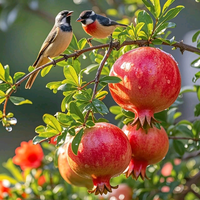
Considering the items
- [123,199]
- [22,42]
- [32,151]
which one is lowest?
[22,42]

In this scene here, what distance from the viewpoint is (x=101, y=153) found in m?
0.95

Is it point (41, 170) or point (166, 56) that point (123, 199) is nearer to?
point (41, 170)

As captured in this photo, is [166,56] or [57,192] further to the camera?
[57,192]

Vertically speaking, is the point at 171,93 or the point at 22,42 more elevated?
the point at 171,93

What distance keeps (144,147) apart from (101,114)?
0.56 feet

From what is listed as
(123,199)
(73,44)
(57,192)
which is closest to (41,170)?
(57,192)

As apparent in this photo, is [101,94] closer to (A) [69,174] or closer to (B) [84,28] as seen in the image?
(A) [69,174]

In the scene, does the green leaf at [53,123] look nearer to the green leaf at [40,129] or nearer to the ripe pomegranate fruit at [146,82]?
the green leaf at [40,129]

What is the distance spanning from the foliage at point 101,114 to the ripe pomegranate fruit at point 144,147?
0.36ft

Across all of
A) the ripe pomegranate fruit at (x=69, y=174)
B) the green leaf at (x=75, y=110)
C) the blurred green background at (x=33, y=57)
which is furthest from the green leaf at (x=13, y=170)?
the blurred green background at (x=33, y=57)

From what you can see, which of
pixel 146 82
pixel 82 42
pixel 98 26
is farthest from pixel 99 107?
pixel 98 26

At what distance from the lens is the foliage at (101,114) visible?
1014mm

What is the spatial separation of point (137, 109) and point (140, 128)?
0.11 m

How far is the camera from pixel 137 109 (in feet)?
3.29
